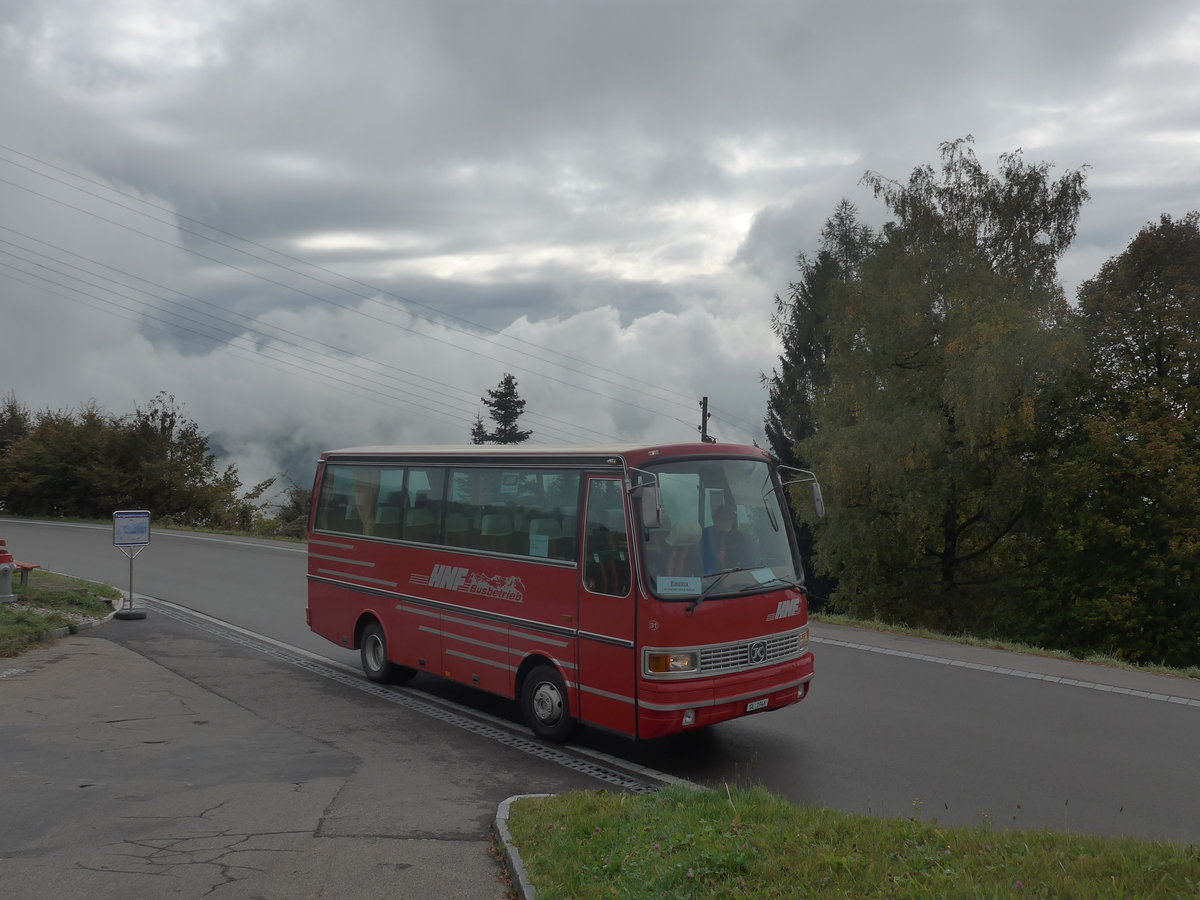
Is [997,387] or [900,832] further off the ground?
[997,387]

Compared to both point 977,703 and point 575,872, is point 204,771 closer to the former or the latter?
point 575,872

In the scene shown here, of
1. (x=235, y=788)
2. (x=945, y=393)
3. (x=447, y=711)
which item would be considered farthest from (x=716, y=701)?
(x=945, y=393)

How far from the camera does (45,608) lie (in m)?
15.8

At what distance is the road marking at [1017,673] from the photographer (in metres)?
10.6

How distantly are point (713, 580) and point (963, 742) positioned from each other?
2.77 meters

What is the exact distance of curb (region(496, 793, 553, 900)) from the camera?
5439mm

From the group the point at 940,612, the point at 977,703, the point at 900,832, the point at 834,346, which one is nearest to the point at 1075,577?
the point at 940,612

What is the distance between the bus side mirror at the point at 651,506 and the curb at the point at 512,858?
7.34 ft

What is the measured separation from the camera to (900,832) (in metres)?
5.70

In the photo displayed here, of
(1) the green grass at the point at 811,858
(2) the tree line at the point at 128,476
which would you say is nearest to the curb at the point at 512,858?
(1) the green grass at the point at 811,858

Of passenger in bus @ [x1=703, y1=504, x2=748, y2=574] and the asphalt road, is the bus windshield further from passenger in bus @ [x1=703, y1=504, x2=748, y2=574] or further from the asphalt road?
the asphalt road

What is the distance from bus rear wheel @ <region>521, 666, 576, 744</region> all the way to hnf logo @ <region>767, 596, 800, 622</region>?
6.35 feet

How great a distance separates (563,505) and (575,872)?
3.97m

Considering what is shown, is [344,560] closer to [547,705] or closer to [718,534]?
[547,705]
